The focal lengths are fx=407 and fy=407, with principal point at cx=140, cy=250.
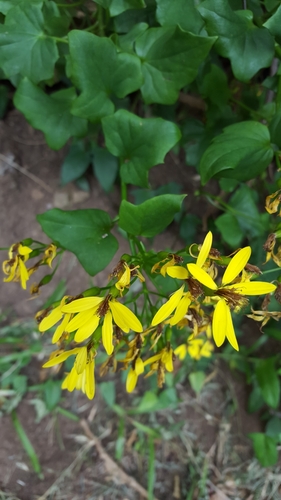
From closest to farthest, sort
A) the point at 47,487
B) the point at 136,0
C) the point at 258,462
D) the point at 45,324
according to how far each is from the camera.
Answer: the point at 45,324
the point at 136,0
the point at 47,487
the point at 258,462

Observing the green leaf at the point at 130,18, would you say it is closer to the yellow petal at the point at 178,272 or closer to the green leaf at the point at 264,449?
the yellow petal at the point at 178,272

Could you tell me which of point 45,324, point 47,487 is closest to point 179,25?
point 45,324

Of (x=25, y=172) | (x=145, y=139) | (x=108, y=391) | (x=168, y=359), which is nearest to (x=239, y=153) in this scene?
(x=145, y=139)

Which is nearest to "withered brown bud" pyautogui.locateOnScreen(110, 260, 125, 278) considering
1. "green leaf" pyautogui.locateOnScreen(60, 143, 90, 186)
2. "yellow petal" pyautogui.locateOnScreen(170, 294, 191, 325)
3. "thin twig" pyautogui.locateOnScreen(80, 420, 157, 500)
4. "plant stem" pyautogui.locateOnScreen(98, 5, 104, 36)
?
"yellow petal" pyautogui.locateOnScreen(170, 294, 191, 325)

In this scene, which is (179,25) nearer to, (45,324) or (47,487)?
(45,324)

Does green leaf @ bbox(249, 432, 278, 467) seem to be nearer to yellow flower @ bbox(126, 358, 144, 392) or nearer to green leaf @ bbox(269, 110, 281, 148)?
yellow flower @ bbox(126, 358, 144, 392)

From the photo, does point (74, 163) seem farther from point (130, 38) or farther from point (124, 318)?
point (124, 318)
